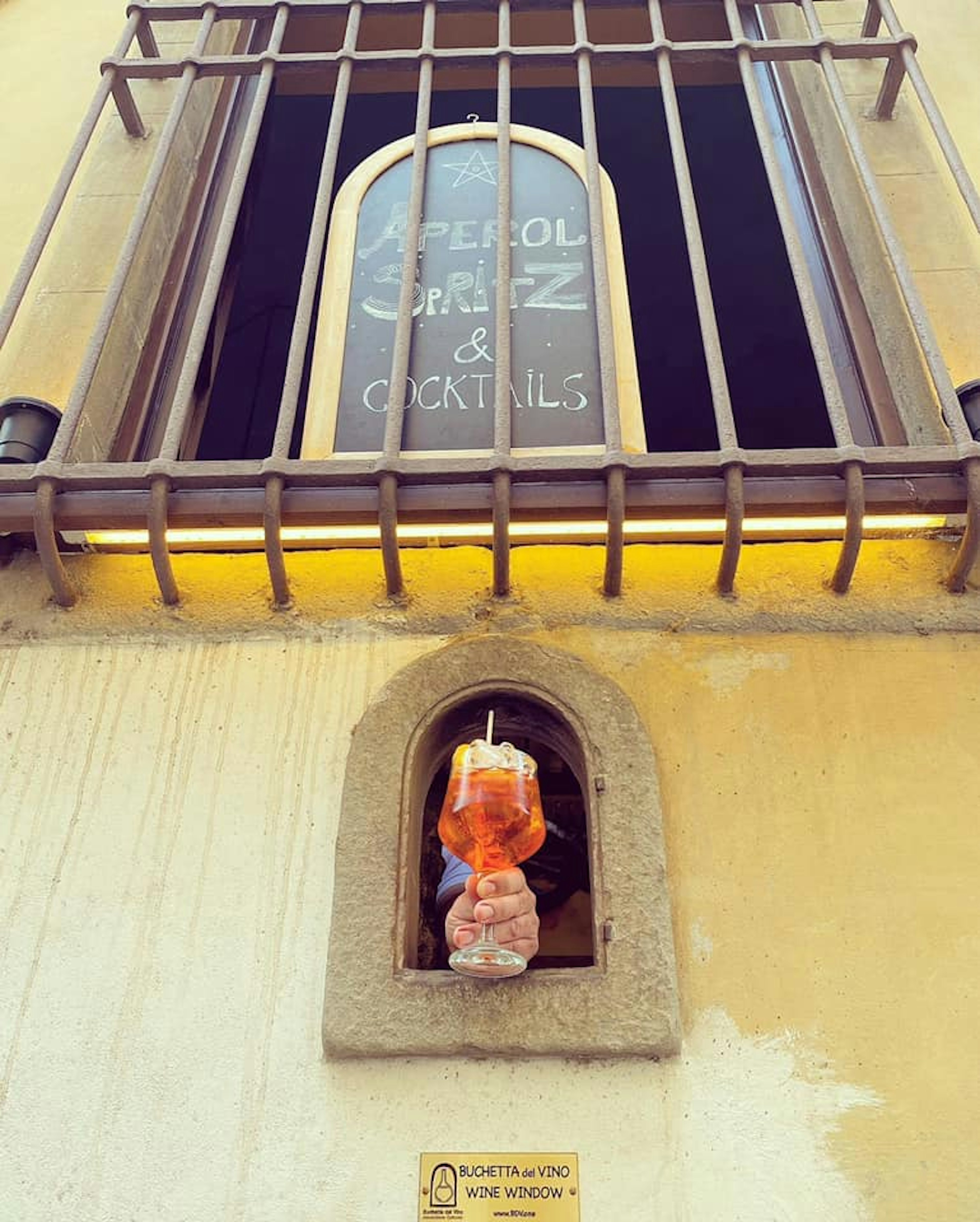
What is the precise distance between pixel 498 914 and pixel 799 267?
2.74m

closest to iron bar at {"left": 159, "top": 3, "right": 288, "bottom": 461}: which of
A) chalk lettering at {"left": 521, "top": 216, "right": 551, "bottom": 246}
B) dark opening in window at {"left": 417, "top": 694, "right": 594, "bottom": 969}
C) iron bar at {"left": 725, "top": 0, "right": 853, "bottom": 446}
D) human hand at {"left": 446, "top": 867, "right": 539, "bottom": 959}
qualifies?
chalk lettering at {"left": 521, "top": 216, "right": 551, "bottom": 246}

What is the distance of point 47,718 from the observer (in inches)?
138

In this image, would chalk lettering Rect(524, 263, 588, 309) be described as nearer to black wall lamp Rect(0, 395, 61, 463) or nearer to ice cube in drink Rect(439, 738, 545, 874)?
black wall lamp Rect(0, 395, 61, 463)

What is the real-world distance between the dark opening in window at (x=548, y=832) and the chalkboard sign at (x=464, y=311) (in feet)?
3.37

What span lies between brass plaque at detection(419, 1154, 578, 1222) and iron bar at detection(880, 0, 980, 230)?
3710mm

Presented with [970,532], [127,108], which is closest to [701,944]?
[970,532]

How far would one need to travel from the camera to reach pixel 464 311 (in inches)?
169

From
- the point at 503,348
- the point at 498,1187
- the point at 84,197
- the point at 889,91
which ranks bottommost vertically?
the point at 498,1187

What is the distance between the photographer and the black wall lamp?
384 centimetres

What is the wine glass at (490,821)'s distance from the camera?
2.75 m

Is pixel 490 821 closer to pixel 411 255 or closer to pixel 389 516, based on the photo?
pixel 389 516

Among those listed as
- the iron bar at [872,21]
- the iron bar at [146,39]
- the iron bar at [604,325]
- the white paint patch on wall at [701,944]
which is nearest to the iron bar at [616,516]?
the iron bar at [604,325]

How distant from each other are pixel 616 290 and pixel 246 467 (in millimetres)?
1852

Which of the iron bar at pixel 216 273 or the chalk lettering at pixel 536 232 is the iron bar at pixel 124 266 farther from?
the chalk lettering at pixel 536 232
